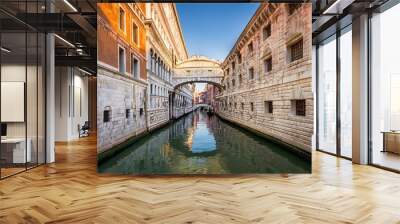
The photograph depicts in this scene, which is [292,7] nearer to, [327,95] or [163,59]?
[163,59]

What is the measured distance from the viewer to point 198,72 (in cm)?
558

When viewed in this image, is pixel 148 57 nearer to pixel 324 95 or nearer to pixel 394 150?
pixel 324 95

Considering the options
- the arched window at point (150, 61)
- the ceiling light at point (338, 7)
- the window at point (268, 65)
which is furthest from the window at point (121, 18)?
the ceiling light at point (338, 7)

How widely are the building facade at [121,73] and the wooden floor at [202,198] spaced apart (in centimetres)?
94

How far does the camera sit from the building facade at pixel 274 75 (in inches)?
176

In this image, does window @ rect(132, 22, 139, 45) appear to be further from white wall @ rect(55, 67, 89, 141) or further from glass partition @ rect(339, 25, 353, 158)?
white wall @ rect(55, 67, 89, 141)

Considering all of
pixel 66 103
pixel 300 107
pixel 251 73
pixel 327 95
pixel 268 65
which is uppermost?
pixel 268 65

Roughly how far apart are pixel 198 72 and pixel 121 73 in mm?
1616

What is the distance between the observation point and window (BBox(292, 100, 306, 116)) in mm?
4465

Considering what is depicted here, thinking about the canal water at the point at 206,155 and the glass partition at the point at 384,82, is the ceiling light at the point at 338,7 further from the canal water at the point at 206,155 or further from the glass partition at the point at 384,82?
the canal water at the point at 206,155

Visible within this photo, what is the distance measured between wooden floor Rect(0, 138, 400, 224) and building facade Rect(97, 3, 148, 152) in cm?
94

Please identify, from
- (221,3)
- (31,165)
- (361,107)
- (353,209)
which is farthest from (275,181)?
(31,165)

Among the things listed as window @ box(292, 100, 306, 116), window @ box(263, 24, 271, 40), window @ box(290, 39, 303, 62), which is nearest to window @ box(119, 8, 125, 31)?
window @ box(263, 24, 271, 40)

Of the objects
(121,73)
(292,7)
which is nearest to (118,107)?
(121,73)
